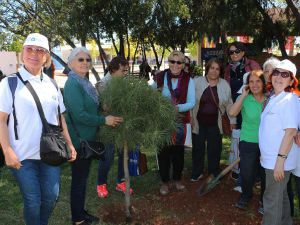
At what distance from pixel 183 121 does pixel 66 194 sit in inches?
71.8

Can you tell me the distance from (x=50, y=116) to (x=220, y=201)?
250 centimetres

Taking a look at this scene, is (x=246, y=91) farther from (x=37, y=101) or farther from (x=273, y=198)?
(x=37, y=101)

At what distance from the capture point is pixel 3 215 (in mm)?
→ 4285

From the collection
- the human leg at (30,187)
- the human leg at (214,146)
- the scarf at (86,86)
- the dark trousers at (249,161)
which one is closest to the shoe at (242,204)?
the dark trousers at (249,161)

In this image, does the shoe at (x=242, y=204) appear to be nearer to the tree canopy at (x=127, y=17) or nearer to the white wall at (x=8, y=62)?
the tree canopy at (x=127, y=17)

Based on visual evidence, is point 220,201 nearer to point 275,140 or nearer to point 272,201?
point 272,201

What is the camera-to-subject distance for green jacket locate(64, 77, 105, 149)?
11.5 ft

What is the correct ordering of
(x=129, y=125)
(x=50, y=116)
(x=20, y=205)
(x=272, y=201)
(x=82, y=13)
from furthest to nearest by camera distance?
1. (x=82, y=13)
2. (x=20, y=205)
3. (x=129, y=125)
4. (x=272, y=201)
5. (x=50, y=116)

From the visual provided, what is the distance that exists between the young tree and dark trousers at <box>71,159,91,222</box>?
14.0 inches

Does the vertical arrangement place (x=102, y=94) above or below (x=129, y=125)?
above

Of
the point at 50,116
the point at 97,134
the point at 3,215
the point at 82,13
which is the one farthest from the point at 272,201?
the point at 82,13

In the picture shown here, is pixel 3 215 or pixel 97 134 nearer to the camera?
pixel 97 134

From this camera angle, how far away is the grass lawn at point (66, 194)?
426 cm

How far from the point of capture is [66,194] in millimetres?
4977
